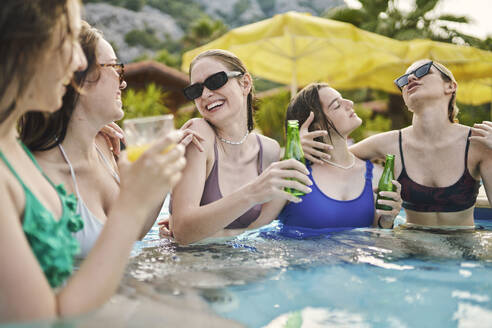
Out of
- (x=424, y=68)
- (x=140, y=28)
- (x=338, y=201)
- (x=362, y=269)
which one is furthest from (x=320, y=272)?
(x=140, y=28)

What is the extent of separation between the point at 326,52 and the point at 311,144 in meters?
9.44

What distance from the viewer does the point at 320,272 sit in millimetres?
2998

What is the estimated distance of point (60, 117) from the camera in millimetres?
2699

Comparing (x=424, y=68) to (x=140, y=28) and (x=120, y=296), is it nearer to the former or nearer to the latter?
(x=120, y=296)

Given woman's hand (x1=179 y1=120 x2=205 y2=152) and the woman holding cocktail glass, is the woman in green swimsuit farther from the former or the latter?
the woman holding cocktail glass

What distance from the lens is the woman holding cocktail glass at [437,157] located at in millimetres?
4188

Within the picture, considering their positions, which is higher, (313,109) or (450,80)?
(450,80)

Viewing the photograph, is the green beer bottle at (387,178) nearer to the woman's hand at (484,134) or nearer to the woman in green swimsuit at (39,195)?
the woman's hand at (484,134)

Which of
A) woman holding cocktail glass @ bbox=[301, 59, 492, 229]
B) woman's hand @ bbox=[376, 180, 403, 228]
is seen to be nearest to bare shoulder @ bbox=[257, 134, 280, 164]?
woman holding cocktail glass @ bbox=[301, 59, 492, 229]

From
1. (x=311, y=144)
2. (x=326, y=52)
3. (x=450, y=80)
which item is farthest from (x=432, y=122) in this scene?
(x=326, y=52)

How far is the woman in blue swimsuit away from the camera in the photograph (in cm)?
400

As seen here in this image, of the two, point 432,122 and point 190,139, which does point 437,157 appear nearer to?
point 432,122

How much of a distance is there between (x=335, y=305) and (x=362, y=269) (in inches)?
25.3

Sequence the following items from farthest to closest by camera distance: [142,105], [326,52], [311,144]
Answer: [326,52] → [142,105] → [311,144]
